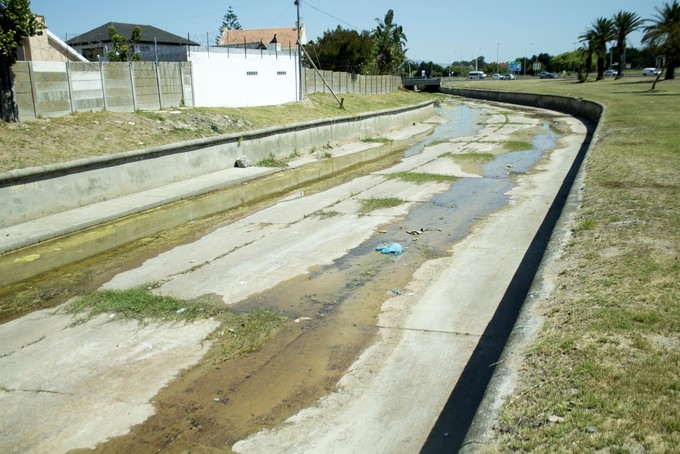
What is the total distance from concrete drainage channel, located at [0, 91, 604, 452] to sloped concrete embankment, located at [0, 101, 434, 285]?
7.23 feet

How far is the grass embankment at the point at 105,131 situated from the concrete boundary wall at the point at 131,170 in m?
1.11

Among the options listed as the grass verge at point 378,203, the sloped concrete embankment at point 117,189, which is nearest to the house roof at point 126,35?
the sloped concrete embankment at point 117,189

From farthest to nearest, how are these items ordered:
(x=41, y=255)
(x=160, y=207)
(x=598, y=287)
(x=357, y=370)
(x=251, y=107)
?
(x=251, y=107) → (x=160, y=207) → (x=41, y=255) → (x=598, y=287) → (x=357, y=370)

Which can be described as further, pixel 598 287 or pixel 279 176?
pixel 279 176

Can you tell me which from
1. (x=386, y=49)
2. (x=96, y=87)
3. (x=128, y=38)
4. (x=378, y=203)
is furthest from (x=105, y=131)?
(x=386, y=49)

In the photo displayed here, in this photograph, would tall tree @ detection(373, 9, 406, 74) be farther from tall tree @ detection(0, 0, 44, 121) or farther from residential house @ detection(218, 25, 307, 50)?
tall tree @ detection(0, 0, 44, 121)

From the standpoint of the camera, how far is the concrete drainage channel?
4.71 m

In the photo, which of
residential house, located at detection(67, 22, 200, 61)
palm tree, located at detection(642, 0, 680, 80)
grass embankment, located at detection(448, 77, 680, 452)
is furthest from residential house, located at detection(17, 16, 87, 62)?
palm tree, located at detection(642, 0, 680, 80)

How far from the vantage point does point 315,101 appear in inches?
1406

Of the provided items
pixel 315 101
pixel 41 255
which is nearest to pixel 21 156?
pixel 41 255

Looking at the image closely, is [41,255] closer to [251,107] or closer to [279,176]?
[279,176]

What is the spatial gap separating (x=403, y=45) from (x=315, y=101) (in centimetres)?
5690

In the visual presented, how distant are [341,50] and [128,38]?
18872 mm

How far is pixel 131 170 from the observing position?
14648mm
